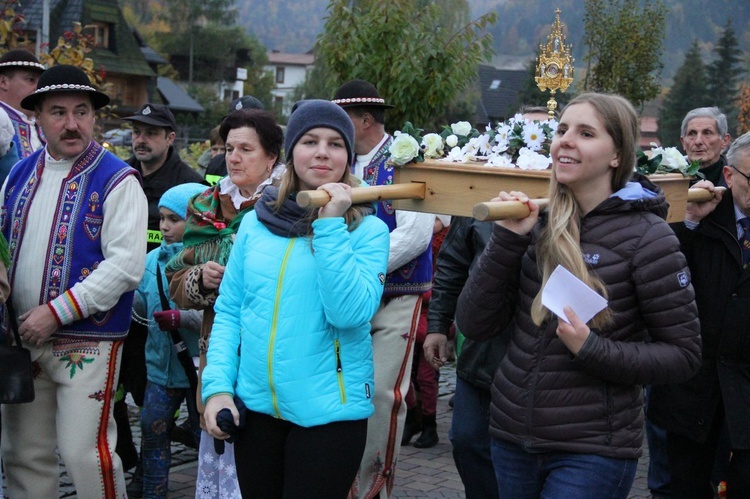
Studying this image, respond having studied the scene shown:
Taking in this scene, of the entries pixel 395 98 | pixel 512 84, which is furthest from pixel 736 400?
pixel 512 84

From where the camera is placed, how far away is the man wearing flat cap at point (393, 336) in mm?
5555

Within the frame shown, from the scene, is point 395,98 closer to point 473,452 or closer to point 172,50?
point 473,452

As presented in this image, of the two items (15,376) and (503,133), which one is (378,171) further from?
(15,376)

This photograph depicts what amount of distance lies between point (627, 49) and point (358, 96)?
1915cm

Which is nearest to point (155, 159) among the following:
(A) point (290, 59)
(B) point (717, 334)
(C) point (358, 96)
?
(C) point (358, 96)

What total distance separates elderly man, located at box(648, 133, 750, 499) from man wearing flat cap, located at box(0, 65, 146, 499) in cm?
274

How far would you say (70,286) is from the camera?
16.2ft

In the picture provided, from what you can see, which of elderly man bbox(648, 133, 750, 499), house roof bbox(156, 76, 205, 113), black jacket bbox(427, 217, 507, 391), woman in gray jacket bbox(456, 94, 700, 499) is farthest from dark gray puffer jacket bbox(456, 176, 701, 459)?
house roof bbox(156, 76, 205, 113)

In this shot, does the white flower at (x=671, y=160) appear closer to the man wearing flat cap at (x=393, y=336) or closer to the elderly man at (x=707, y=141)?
the man wearing flat cap at (x=393, y=336)

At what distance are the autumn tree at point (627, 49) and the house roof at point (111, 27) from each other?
40668 millimetres

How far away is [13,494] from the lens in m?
5.06

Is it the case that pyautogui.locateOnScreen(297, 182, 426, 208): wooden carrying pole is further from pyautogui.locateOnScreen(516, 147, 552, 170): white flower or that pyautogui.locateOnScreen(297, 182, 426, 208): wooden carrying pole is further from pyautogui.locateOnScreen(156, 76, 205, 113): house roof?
pyautogui.locateOnScreen(156, 76, 205, 113): house roof

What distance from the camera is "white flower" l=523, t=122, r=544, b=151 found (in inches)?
162

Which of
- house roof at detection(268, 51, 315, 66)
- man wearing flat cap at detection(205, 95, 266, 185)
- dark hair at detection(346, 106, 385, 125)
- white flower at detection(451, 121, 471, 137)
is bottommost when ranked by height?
house roof at detection(268, 51, 315, 66)
